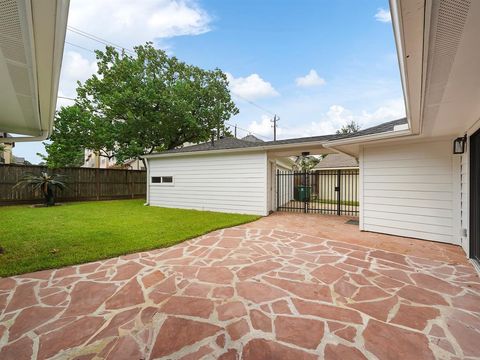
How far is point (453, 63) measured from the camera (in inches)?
68.3

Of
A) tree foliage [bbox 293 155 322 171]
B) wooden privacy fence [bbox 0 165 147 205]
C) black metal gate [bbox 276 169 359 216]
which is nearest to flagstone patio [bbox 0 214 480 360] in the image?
black metal gate [bbox 276 169 359 216]

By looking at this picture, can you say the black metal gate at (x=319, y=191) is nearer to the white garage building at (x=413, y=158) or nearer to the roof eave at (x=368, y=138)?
the white garage building at (x=413, y=158)

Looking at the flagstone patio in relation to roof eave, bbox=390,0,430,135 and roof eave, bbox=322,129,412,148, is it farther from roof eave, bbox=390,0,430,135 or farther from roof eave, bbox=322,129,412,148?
roof eave, bbox=322,129,412,148

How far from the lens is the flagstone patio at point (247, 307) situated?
1746 mm

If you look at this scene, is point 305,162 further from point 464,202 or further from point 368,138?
point 464,202

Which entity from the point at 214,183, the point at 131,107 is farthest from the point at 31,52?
the point at 131,107

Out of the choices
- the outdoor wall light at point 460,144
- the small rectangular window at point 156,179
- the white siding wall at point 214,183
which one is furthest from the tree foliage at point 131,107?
the outdoor wall light at point 460,144

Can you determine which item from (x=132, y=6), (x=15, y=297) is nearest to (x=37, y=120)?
(x=15, y=297)

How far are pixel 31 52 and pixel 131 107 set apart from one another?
12676 millimetres

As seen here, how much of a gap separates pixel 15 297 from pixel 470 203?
21.6ft

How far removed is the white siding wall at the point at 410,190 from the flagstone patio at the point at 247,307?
4.22 feet

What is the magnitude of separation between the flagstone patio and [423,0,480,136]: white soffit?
223 centimetres

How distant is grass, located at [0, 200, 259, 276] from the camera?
3.48m

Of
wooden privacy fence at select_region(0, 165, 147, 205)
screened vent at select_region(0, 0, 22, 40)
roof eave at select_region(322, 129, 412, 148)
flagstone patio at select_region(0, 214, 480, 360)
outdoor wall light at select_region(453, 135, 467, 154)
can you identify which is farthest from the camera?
wooden privacy fence at select_region(0, 165, 147, 205)
